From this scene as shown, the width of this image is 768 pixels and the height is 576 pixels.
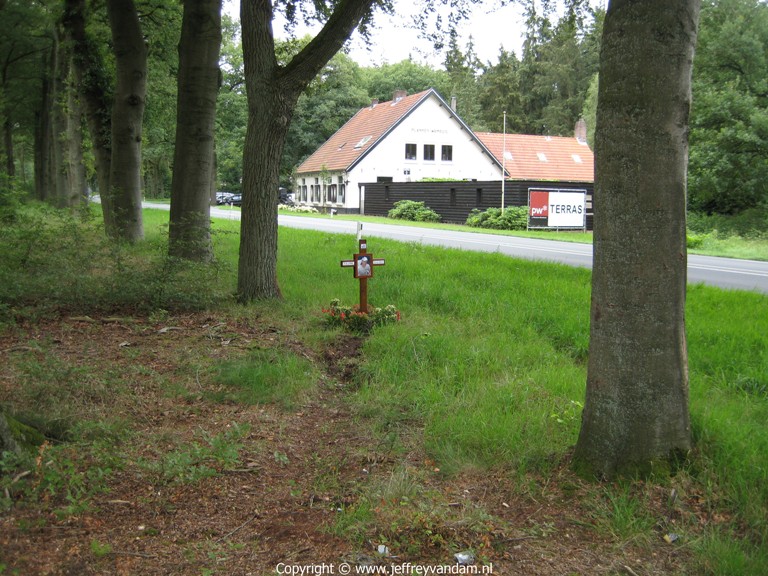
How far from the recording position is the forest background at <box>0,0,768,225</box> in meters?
16.2

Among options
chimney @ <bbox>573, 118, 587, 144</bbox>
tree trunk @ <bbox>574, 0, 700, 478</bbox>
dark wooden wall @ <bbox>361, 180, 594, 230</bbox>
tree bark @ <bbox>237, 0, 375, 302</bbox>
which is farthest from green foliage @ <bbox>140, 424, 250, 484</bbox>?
chimney @ <bbox>573, 118, 587, 144</bbox>

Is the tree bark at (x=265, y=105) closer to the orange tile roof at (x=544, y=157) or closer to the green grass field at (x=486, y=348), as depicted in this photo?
the green grass field at (x=486, y=348)

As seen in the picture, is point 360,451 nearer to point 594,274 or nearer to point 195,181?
point 594,274

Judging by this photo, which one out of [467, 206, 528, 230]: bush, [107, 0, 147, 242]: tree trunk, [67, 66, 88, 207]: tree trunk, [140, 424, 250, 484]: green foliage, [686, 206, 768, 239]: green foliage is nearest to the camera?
[140, 424, 250, 484]: green foliage

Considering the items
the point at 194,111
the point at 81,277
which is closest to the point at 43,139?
the point at 194,111

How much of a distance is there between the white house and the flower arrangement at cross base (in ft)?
121

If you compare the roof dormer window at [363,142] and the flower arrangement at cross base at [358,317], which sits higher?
the roof dormer window at [363,142]

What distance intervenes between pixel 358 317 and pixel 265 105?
2.91 m

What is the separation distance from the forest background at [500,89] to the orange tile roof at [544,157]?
1103 centimetres

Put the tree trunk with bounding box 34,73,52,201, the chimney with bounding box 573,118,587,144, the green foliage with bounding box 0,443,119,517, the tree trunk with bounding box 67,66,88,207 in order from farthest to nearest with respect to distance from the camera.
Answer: the chimney with bounding box 573,118,587,144 < the tree trunk with bounding box 34,73,52,201 < the tree trunk with bounding box 67,66,88,207 < the green foliage with bounding box 0,443,119,517

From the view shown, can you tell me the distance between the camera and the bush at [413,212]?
35.4 metres

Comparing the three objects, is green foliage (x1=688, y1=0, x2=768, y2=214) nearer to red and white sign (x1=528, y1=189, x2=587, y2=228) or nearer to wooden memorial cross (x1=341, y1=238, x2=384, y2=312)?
red and white sign (x1=528, y1=189, x2=587, y2=228)

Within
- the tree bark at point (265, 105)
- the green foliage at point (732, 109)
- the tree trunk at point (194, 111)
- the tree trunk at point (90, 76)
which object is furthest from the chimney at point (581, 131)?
the tree bark at point (265, 105)

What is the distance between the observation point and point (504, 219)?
29969 mm
